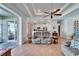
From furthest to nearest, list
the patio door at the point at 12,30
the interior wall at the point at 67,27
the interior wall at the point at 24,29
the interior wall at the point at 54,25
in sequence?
1. the patio door at the point at 12,30
2. the interior wall at the point at 24,29
3. the interior wall at the point at 54,25
4. the interior wall at the point at 67,27

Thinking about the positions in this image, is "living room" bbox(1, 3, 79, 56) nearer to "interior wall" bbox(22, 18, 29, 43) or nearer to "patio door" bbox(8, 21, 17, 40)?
"interior wall" bbox(22, 18, 29, 43)

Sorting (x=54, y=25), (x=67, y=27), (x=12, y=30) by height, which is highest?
(x=54, y=25)

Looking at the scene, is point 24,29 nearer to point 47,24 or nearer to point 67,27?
point 47,24

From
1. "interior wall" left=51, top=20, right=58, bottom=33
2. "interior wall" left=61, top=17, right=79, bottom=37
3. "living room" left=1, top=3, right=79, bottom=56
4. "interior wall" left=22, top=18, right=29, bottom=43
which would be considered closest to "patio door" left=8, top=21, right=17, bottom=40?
"living room" left=1, top=3, right=79, bottom=56

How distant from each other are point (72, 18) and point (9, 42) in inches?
160

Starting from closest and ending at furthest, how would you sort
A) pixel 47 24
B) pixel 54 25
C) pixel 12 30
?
pixel 54 25 < pixel 47 24 < pixel 12 30

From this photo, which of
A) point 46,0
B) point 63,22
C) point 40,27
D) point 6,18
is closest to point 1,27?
point 6,18

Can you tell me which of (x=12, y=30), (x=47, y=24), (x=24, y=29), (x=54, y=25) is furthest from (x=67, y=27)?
(x=12, y=30)

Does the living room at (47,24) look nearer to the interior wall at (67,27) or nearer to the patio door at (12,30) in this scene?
the interior wall at (67,27)

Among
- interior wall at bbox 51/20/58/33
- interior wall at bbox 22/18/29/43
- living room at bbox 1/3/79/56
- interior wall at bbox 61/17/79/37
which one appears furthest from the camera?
interior wall at bbox 22/18/29/43

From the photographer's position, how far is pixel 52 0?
286 centimetres

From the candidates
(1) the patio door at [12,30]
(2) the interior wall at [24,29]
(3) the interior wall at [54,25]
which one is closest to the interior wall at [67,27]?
(3) the interior wall at [54,25]

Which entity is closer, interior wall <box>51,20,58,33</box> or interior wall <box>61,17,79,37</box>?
interior wall <box>61,17,79,37</box>

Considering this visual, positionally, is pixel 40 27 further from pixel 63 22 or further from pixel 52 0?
pixel 52 0
